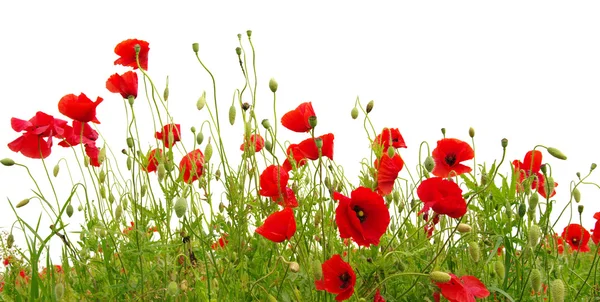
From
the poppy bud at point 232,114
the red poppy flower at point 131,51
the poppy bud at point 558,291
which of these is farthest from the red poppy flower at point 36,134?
the poppy bud at point 558,291

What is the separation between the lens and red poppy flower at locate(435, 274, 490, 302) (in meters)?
1.95

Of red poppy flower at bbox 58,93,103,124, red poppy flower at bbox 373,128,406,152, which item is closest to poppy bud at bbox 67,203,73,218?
red poppy flower at bbox 58,93,103,124

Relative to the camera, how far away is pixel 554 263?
2.52 meters

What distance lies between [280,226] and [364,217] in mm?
273

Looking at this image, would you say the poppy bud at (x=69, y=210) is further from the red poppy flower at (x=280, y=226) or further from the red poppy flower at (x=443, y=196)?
the red poppy flower at (x=443, y=196)

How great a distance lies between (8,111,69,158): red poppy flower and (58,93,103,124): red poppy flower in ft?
0.73

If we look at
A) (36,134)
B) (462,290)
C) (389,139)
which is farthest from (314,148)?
(36,134)

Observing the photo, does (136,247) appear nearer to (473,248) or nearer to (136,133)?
(136,133)

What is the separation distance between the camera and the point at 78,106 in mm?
2664

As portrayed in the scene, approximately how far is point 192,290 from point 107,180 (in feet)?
2.42

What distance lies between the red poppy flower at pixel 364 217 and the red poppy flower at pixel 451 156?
2.15 feet

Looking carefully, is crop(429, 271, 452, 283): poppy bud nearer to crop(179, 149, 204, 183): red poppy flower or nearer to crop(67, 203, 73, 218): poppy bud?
crop(179, 149, 204, 183): red poppy flower

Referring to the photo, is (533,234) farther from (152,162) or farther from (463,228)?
(152,162)

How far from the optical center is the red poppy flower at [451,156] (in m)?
2.54
